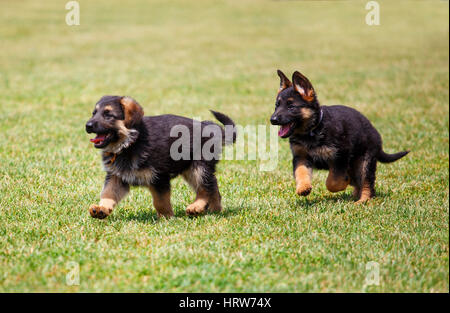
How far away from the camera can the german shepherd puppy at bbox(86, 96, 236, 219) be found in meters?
6.09

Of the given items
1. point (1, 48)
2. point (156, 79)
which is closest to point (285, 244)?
point (156, 79)

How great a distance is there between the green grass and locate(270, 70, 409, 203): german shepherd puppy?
360 millimetres

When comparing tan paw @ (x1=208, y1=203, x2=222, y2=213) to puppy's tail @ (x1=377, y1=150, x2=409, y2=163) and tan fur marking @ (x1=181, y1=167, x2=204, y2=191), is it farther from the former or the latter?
puppy's tail @ (x1=377, y1=150, x2=409, y2=163)

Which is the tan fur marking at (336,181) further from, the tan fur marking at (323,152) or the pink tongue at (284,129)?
the pink tongue at (284,129)

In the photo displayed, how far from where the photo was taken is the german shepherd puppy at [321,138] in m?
6.91

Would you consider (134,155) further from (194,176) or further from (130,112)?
(194,176)

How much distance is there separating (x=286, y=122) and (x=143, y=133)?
170cm

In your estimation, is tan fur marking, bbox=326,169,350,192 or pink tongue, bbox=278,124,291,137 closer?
pink tongue, bbox=278,124,291,137

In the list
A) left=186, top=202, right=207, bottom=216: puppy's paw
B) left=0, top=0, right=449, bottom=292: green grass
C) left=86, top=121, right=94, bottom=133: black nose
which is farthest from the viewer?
left=186, top=202, right=207, bottom=216: puppy's paw

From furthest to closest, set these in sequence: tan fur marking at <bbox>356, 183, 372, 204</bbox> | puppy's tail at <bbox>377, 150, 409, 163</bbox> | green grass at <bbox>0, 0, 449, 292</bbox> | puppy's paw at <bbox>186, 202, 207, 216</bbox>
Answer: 1. puppy's tail at <bbox>377, 150, 409, 163</bbox>
2. tan fur marking at <bbox>356, 183, 372, 204</bbox>
3. puppy's paw at <bbox>186, 202, 207, 216</bbox>
4. green grass at <bbox>0, 0, 449, 292</bbox>

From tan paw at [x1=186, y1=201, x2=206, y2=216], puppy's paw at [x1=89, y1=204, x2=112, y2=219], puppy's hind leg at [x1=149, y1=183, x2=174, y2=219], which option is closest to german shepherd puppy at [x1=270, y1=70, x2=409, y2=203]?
tan paw at [x1=186, y1=201, x2=206, y2=216]

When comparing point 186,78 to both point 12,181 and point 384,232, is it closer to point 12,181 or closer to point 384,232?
point 12,181

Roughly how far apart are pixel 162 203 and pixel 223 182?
7.19 feet

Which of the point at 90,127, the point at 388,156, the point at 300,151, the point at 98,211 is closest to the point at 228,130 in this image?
the point at 300,151
